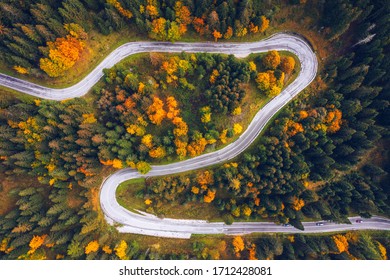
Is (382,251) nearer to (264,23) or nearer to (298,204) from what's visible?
(298,204)

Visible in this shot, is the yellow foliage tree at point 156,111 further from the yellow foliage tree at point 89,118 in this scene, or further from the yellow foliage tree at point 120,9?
the yellow foliage tree at point 120,9

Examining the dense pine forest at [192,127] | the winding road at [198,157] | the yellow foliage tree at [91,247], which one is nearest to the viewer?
the dense pine forest at [192,127]

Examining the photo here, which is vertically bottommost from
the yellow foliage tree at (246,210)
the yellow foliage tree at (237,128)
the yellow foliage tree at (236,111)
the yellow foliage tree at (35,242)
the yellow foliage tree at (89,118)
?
the yellow foliage tree at (35,242)

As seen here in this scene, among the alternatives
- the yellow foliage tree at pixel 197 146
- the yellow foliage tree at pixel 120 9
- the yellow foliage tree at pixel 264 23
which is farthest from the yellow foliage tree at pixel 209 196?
the yellow foliage tree at pixel 120 9

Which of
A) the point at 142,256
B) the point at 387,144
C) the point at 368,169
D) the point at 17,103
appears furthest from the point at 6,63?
the point at 387,144

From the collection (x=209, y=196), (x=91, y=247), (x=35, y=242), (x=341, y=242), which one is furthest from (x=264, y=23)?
(x=35, y=242)

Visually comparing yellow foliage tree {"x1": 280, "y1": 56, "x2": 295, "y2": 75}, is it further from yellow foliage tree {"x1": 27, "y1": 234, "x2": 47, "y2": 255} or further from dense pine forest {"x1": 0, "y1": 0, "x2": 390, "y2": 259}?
yellow foliage tree {"x1": 27, "y1": 234, "x2": 47, "y2": 255}

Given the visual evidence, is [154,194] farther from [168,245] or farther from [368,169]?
[368,169]

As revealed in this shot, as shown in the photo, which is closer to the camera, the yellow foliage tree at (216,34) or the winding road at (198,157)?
the yellow foliage tree at (216,34)
